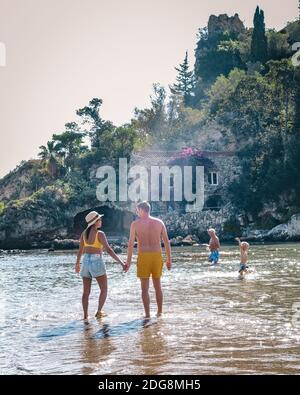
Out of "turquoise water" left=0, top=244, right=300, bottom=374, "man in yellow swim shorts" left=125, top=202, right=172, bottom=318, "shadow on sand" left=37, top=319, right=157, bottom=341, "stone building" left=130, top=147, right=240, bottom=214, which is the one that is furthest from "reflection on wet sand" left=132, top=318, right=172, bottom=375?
"stone building" left=130, top=147, right=240, bottom=214

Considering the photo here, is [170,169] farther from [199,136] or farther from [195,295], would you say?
[195,295]

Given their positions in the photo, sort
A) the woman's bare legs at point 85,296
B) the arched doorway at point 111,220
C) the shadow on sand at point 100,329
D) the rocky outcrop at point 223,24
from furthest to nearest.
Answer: the rocky outcrop at point 223,24 < the arched doorway at point 111,220 < the woman's bare legs at point 85,296 < the shadow on sand at point 100,329

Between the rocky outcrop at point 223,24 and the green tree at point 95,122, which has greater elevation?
the rocky outcrop at point 223,24

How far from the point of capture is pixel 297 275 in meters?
14.8

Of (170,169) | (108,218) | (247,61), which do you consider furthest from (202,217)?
(247,61)

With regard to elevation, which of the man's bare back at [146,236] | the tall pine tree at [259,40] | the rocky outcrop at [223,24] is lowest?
the man's bare back at [146,236]

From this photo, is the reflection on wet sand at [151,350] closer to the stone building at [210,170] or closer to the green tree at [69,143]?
the stone building at [210,170]

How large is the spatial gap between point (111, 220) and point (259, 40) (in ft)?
118

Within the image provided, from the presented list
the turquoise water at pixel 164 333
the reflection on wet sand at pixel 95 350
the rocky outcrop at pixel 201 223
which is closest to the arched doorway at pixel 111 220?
the rocky outcrop at pixel 201 223

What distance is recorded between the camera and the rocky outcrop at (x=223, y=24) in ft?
328

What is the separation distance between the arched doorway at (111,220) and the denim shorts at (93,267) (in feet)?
172

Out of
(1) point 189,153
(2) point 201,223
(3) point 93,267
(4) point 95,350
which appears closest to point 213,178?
(1) point 189,153

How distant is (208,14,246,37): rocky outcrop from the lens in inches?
3939

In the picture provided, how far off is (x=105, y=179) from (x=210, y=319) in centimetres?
5639
